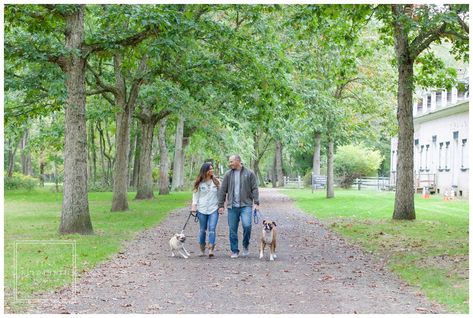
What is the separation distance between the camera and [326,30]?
2028 centimetres

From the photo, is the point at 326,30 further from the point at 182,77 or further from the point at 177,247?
the point at 177,247

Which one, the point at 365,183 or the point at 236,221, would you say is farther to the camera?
the point at 365,183

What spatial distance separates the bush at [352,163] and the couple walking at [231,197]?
5133 cm

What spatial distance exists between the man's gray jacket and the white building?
26.2 meters

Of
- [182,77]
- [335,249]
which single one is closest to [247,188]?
[335,249]

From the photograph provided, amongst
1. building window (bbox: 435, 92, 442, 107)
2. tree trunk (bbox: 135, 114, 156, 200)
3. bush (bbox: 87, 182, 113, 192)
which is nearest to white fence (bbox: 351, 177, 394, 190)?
building window (bbox: 435, 92, 442, 107)

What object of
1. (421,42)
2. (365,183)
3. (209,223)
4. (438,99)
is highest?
(438,99)

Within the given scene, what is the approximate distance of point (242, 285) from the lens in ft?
36.3

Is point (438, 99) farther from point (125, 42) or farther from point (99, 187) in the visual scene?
point (125, 42)

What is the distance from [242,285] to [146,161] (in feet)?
85.7

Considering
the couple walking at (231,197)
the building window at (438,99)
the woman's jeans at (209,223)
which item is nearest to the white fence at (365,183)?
the building window at (438,99)

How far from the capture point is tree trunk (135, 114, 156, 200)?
3672cm

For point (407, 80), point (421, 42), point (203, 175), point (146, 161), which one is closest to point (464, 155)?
point (146, 161)

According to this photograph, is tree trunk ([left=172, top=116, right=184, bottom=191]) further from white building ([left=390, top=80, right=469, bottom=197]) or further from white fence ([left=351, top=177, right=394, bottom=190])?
white fence ([left=351, top=177, right=394, bottom=190])
